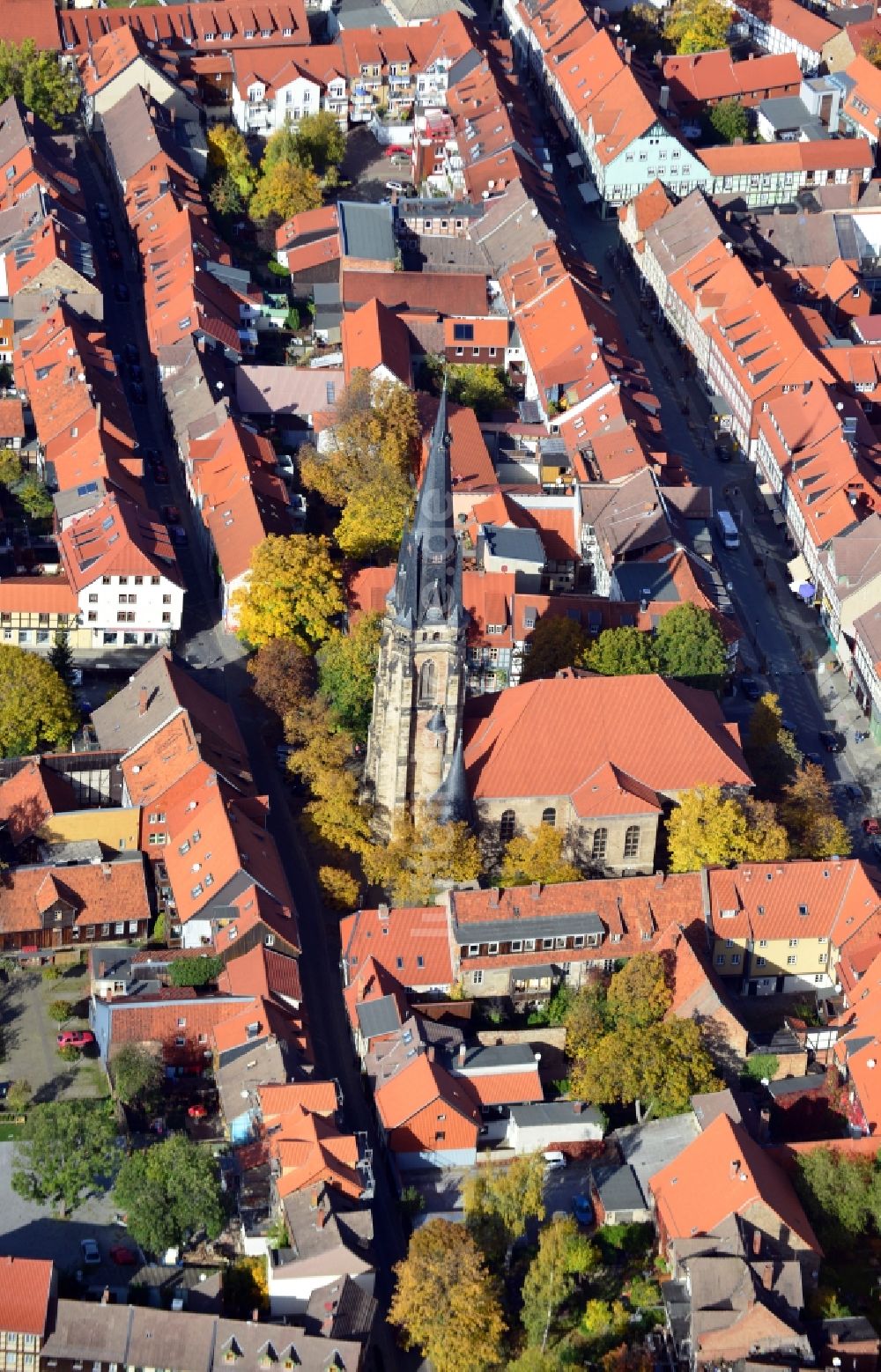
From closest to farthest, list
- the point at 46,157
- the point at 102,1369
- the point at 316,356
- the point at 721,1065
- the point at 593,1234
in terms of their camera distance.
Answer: the point at 102,1369 < the point at 593,1234 < the point at 721,1065 < the point at 316,356 < the point at 46,157

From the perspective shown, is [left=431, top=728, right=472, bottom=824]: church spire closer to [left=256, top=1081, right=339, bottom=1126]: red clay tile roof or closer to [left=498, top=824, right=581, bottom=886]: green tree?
[left=498, top=824, right=581, bottom=886]: green tree

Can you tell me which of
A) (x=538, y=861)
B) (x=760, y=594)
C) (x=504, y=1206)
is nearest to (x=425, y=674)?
(x=538, y=861)

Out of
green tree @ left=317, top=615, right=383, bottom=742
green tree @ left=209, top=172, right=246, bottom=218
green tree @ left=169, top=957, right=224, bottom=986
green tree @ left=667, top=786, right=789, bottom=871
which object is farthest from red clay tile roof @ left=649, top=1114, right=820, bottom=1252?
green tree @ left=209, top=172, right=246, bottom=218

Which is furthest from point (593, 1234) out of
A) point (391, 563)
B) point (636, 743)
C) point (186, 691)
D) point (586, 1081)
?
point (391, 563)

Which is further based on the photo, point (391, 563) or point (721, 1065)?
point (391, 563)

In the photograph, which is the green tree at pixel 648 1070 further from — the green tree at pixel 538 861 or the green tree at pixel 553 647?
the green tree at pixel 553 647

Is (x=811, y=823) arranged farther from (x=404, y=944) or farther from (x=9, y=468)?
(x=9, y=468)

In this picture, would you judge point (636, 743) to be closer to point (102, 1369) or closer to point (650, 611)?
point (650, 611)
